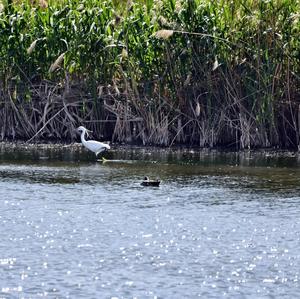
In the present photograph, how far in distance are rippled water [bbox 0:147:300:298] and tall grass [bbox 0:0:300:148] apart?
3.52ft

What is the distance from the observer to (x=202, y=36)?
26.1 m

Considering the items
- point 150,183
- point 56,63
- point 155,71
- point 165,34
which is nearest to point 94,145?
point 56,63

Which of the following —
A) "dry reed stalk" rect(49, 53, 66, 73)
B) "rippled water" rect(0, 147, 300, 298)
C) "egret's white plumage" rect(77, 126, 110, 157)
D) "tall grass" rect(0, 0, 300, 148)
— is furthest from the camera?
"tall grass" rect(0, 0, 300, 148)

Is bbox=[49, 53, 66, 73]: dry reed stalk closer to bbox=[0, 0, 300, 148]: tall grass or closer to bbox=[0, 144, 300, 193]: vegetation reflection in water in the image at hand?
bbox=[0, 0, 300, 148]: tall grass

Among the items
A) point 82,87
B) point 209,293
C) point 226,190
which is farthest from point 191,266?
point 82,87

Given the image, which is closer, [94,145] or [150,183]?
[150,183]

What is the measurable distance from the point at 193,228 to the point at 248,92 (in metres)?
8.97

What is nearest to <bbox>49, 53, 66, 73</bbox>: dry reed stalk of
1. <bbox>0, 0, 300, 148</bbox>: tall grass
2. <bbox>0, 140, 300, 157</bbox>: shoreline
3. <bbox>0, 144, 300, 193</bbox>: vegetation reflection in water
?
<bbox>0, 0, 300, 148</bbox>: tall grass

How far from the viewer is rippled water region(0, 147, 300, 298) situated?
14125 millimetres

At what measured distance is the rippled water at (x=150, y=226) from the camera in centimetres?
1412

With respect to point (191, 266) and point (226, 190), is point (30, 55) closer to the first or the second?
Result: point (226, 190)

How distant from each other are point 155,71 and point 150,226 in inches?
375

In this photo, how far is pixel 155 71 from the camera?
26688 millimetres

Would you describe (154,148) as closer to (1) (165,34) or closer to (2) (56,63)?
(2) (56,63)
